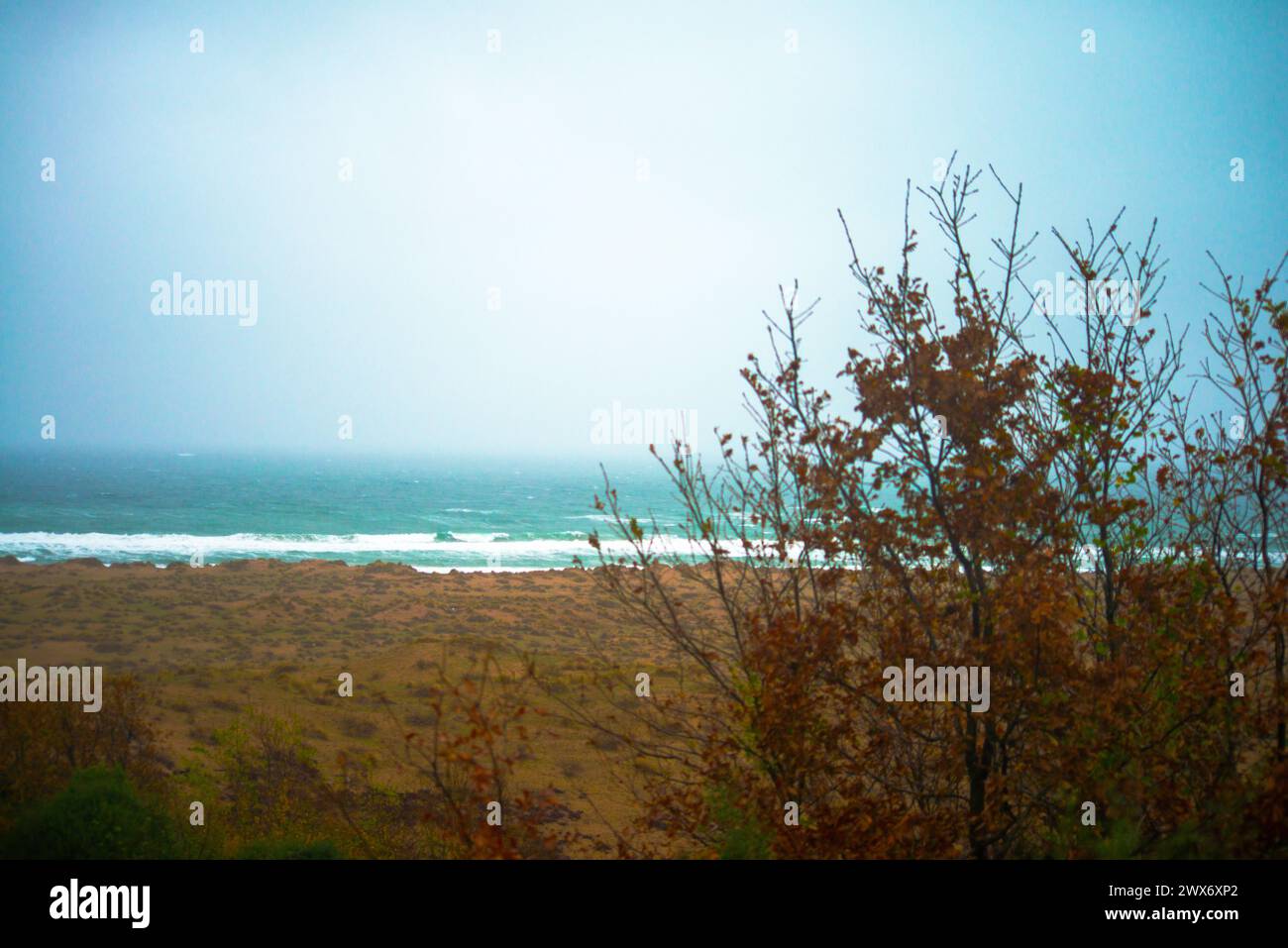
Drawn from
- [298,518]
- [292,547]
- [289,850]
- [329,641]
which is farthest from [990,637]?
[298,518]

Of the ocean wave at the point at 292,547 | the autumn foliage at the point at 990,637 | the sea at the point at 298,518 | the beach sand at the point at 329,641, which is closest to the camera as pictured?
the autumn foliage at the point at 990,637

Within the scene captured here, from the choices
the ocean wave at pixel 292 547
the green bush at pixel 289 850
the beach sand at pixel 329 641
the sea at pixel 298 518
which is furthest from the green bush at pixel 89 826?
the ocean wave at pixel 292 547

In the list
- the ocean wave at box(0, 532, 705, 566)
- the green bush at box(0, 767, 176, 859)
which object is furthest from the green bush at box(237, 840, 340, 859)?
the ocean wave at box(0, 532, 705, 566)

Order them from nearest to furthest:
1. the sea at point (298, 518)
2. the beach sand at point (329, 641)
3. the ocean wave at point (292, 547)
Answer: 1. the beach sand at point (329, 641)
2. the ocean wave at point (292, 547)
3. the sea at point (298, 518)

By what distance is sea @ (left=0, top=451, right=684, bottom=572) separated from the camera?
4006 centimetres

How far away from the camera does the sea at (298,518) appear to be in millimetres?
40062

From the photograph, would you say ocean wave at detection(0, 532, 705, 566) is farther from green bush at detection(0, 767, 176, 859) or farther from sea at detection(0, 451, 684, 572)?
green bush at detection(0, 767, 176, 859)

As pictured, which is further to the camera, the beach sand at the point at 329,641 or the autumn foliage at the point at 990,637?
the beach sand at the point at 329,641

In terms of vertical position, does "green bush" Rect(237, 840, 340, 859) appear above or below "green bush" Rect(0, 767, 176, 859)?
below

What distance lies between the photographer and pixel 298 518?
55.3 metres

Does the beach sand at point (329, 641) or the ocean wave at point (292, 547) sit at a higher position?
the ocean wave at point (292, 547)

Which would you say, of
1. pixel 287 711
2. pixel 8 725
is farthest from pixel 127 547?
pixel 8 725

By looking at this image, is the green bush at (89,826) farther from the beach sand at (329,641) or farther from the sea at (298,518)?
the sea at (298,518)
